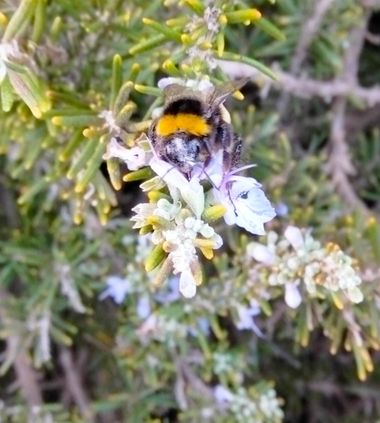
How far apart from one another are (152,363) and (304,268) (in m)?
0.66

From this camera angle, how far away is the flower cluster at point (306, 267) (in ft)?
4.74

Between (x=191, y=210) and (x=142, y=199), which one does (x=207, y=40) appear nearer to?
(x=191, y=210)

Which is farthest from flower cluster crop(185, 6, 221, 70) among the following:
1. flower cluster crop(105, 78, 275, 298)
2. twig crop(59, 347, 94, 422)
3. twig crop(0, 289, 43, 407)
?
twig crop(59, 347, 94, 422)

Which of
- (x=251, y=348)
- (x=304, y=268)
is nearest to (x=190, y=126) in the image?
(x=304, y=268)

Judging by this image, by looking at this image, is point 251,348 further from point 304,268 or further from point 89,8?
point 89,8

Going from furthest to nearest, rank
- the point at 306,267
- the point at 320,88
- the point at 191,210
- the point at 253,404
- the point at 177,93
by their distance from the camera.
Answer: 1. the point at 320,88
2. the point at 253,404
3. the point at 306,267
4. the point at 177,93
5. the point at 191,210

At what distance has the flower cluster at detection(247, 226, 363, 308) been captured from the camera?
1.44m

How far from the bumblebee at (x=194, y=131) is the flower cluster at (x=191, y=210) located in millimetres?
15

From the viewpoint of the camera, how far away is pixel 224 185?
1156 mm

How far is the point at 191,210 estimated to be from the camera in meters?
1.14

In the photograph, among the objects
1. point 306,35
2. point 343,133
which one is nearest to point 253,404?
point 343,133

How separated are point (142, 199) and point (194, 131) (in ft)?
3.38

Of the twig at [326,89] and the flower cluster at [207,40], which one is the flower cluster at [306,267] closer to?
the flower cluster at [207,40]

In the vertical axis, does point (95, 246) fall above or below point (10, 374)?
above
